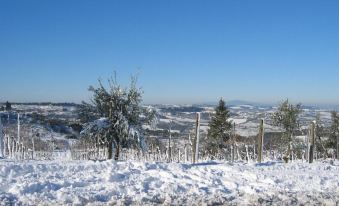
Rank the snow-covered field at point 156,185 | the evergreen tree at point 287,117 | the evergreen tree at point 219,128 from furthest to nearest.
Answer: the evergreen tree at point 219,128 < the evergreen tree at point 287,117 < the snow-covered field at point 156,185

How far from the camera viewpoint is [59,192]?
8992 mm

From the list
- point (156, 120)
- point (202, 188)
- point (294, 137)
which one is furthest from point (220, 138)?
point (202, 188)

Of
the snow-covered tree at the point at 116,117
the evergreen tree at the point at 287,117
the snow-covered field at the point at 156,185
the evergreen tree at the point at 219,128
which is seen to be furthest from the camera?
the evergreen tree at the point at 219,128

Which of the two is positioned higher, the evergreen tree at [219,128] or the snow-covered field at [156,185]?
the snow-covered field at [156,185]

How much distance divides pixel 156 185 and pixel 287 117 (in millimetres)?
35849

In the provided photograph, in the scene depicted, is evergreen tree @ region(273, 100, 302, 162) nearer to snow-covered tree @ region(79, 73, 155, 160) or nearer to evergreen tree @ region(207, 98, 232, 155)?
evergreen tree @ region(207, 98, 232, 155)

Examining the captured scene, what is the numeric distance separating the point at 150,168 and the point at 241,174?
2294 mm

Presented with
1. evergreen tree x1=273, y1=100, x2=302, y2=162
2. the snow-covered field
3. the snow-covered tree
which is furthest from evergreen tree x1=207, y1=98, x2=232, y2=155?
the snow-covered field

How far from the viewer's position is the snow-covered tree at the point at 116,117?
19891mm

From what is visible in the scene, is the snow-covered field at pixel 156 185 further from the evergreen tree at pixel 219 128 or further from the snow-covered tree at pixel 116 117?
the evergreen tree at pixel 219 128

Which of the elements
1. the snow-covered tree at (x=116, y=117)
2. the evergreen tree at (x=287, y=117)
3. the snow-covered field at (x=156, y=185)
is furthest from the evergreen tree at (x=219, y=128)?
the snow-covered field at (x=156, y=185)

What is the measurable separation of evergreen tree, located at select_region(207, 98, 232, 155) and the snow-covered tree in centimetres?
2788

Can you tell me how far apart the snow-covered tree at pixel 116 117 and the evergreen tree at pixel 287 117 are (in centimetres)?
2533

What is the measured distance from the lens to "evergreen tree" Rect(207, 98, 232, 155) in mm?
48375
